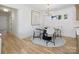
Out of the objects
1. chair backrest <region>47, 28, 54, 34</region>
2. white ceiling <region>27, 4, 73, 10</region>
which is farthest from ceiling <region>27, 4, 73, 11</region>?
chair backrest <region>47, 28, 54, 34</region>

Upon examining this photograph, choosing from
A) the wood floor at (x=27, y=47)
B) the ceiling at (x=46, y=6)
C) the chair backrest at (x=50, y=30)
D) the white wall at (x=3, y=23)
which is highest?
the ceiling at (x=46, y=6)

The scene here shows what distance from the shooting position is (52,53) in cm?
125

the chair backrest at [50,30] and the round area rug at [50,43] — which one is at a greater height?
the chair backrest at [50,30]

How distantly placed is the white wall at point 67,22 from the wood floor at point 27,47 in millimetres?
110

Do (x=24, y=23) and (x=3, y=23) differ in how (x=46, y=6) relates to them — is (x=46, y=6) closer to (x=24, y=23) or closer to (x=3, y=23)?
(x=24, y=23)

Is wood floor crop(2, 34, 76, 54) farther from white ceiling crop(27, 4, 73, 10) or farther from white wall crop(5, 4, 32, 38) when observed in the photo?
white ceiling crop(27, 4, 73, 10)

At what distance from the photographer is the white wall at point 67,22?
123cm

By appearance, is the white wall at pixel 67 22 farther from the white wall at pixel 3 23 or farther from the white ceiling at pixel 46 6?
the white wall at pixel 3 23

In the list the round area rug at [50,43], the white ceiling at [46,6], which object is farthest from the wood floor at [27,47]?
the white ceiling at [46,6]

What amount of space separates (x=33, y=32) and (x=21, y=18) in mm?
263

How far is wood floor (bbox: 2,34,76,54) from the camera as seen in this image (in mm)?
1243

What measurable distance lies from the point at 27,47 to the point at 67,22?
662mm

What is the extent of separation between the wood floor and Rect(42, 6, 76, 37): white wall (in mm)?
110
